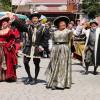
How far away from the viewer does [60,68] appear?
11977mm

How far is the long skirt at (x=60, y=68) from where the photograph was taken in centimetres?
1190

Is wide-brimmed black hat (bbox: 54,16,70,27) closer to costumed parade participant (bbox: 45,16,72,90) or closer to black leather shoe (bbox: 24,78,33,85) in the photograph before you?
costumed parade participant (bbox: 45,16,72,90)

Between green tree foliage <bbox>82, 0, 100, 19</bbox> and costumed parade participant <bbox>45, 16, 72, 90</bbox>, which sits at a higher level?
costumed parade participant <bbox>45, 16, 72, 90</bbox>

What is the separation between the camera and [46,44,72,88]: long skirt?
11.9 meters

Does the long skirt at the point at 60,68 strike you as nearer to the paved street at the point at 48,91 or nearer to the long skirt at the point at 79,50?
the paved street at the point at 48,91

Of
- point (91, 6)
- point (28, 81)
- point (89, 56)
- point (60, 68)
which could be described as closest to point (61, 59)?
point (60, 68)

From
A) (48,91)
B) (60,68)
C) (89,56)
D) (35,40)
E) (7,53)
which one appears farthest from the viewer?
(89,56)

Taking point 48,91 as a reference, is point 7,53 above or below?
above

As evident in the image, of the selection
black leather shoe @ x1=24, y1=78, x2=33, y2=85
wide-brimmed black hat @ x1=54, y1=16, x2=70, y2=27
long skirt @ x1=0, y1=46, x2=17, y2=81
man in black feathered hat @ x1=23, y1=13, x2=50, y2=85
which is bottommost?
black leather shoe @ x1=24, y1=78, x2=33, y2=85

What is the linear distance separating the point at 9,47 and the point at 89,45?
3.22 metres

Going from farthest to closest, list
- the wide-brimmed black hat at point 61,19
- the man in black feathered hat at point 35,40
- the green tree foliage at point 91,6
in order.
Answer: the green tree foliage at point 91,6 → the man in black feathered hat at point 35,40 → the wide-brimmed black hat at point 61,19

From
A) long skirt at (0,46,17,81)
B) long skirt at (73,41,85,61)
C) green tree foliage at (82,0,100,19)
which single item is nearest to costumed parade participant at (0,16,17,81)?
long skirt at (0,46,17,81)

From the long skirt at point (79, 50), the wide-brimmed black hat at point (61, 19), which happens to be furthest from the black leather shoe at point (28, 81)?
the long skirt at point (79, 50)

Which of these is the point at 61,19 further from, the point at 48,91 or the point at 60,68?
the point at 48,91
